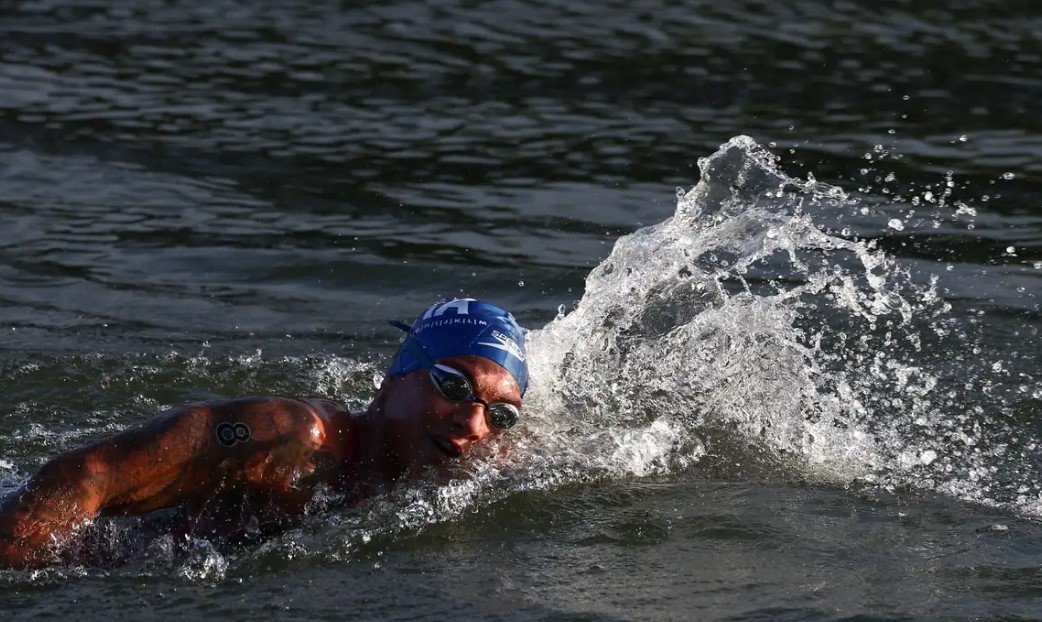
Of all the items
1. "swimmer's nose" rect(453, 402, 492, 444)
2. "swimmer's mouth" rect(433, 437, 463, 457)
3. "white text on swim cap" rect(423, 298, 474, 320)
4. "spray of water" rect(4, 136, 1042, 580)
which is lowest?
"spray of water" rect(4, 136, 1042, 580)

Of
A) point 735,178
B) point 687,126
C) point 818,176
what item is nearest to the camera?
point 735,178

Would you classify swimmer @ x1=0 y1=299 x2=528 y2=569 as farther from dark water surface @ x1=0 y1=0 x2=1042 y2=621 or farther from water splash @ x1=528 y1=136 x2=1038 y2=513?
water splash @ x1=528 y1=136 x2=1038 y2=513

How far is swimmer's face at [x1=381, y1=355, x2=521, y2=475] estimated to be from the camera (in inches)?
245

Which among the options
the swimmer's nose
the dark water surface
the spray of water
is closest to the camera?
the dark water surface

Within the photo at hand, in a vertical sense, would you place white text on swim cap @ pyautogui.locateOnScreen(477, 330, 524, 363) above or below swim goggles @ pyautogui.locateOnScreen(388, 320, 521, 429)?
above

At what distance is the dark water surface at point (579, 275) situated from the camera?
19.5 feet

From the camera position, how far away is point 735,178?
962cm

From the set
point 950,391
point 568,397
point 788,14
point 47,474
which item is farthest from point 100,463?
point 788,14

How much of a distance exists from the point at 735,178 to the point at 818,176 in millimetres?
3075

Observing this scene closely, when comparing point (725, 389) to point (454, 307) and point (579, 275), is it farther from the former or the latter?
point (579, 275)

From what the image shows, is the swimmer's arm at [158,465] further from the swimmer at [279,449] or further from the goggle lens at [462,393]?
the goggle lens at [462,393]

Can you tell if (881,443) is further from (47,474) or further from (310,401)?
(47,474)

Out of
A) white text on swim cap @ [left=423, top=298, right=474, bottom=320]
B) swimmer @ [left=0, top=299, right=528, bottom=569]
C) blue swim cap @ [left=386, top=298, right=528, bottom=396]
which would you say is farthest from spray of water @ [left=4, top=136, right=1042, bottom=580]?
white text on swim cap @ [left=423, top=298, right=474, bottom=320]

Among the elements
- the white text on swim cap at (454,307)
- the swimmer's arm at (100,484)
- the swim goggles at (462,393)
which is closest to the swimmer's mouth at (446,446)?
the swim goggles at (462,393)
